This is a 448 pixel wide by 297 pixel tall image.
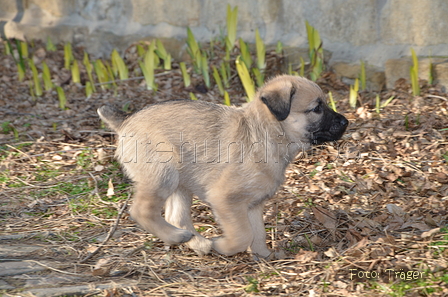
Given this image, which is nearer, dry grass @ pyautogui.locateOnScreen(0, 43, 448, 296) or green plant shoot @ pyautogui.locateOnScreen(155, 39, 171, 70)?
dry grass @ pyautogui.locateOnScreen(0, 43, 448, 296)

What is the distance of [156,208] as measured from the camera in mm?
3324

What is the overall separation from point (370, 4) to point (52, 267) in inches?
162

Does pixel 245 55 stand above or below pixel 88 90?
above

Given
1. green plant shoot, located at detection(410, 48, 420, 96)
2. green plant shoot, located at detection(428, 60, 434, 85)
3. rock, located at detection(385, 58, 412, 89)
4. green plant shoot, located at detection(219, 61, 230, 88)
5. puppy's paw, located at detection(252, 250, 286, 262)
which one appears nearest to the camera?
puppy's paw, located at detection(252, 250, 286, 262)

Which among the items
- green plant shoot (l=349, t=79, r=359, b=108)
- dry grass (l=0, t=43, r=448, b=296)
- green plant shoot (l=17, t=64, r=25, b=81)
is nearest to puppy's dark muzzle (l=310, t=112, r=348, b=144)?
dry grass (l=0, t=43, r=448, b=296)

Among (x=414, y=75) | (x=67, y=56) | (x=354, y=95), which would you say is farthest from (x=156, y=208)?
(x=67, y=56)

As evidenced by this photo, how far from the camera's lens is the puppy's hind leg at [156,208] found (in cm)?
329

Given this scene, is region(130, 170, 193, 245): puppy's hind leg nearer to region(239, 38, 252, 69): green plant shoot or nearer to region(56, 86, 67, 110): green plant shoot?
region(239, 38, 252, 69): green plant shoot

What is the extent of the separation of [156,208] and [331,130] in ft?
3.96

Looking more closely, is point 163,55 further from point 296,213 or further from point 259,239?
point 259,239

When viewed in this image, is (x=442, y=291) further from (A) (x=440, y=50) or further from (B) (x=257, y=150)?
(A) (x=440, y=50)

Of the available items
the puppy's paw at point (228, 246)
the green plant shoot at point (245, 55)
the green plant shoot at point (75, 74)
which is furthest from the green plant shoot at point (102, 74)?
the puppy's paw at point (228, 246)

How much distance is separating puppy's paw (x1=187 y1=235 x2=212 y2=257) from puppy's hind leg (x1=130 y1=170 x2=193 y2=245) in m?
0.06

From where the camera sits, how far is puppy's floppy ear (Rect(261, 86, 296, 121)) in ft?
10.7
